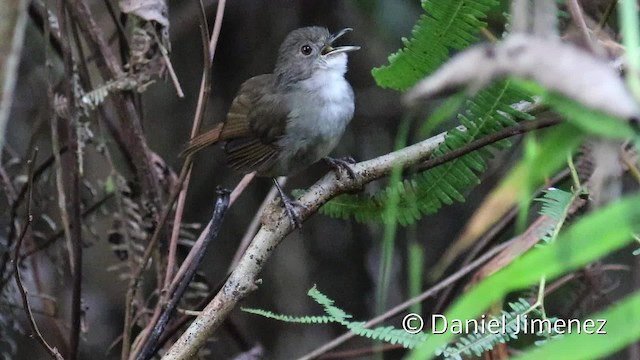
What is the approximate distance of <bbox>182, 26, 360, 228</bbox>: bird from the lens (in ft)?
7.69

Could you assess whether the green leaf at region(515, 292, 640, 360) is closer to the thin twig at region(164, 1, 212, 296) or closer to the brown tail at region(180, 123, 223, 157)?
the thin twig at region(164, 1, 212, 296)

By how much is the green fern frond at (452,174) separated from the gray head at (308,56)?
92 centimetres

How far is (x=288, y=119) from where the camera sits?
2.40 m

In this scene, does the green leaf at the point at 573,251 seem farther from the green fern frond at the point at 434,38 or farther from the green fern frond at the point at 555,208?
the green fern frond at the point at 434,38

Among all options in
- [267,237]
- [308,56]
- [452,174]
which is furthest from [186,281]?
[308,56]

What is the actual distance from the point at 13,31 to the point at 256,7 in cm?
221

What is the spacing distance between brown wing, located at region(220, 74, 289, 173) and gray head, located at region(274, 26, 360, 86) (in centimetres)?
11

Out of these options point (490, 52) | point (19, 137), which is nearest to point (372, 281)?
point (19, 137)

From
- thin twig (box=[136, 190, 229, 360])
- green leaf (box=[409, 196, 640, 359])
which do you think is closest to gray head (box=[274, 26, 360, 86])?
thin twig (box=[136, 190, 229, 360])

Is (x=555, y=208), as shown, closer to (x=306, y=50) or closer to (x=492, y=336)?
(x=492, y=336)

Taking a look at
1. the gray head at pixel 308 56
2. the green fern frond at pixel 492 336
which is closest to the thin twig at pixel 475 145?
the green fern frond at pixel 492 336

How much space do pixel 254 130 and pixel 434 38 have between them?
3.10 ft

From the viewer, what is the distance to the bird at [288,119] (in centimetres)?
234

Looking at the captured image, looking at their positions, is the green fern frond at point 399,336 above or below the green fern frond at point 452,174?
below
